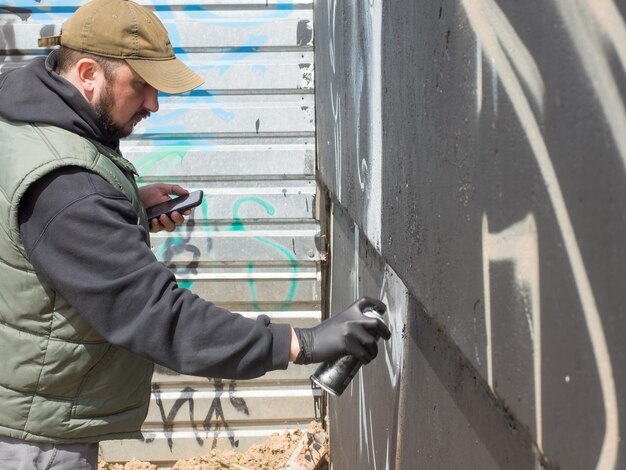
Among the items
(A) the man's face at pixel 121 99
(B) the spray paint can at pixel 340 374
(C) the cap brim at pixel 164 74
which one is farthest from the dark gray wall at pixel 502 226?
(A) the man's face at pixel 121 99

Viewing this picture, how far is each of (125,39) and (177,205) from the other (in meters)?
0.80

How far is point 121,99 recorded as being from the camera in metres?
2.54

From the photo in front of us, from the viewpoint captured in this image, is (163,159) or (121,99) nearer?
(121,99)

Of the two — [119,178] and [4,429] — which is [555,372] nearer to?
[119,178]

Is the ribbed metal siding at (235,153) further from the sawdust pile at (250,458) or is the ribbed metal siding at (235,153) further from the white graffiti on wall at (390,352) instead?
the white graffiti on wall at (390,352)

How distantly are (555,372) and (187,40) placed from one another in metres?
4.90

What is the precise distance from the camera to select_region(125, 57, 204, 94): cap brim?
2.51 m

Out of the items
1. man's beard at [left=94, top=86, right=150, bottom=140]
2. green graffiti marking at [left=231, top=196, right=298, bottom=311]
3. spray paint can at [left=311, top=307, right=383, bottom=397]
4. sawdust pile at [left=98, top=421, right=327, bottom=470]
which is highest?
man's beard at [left=94, top=86, right=150, bottom=140]

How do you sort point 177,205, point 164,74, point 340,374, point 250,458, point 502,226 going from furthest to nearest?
point 250,458 → point 177,205 → point 164,74 → point 340,374 → point 502,226

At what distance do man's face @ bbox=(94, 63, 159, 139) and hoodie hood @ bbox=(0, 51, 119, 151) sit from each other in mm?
41

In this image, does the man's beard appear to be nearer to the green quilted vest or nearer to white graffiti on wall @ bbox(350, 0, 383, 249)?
the green quilted vest

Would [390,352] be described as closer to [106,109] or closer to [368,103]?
[368,103]

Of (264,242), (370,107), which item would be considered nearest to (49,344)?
(370,107)

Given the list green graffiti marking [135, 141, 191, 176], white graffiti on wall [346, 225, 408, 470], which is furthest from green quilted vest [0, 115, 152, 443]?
green graffiti marking [135, 141, 191, 176]
